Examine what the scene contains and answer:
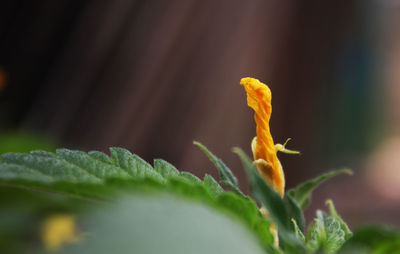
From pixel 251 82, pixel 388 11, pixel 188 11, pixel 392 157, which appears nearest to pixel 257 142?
pixel 251 82

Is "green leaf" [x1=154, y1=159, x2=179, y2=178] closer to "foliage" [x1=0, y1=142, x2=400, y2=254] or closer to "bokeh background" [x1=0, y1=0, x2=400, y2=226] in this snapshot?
"foliage" [x1=0, y1=142, x2=400, y2=254]

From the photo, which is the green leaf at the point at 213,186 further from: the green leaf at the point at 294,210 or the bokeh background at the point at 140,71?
the bokeh background at the point at 140,71

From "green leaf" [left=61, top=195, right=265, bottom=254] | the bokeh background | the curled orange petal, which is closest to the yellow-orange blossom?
the curled orange petal

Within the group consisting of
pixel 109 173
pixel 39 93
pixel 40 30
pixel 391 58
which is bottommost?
pixel 39 93

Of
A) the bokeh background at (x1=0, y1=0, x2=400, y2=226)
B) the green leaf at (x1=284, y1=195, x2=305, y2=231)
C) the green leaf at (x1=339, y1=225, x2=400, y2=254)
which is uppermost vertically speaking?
the green leaf at (x1=339, y1=225, x2=400, y2=254)

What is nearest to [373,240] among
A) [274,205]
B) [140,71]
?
[274,205]

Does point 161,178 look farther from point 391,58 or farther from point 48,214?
point 391,58

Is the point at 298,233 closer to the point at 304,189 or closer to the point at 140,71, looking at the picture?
the point at 304,189

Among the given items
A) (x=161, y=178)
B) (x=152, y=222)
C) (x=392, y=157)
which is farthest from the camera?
(x=392, y=157)
